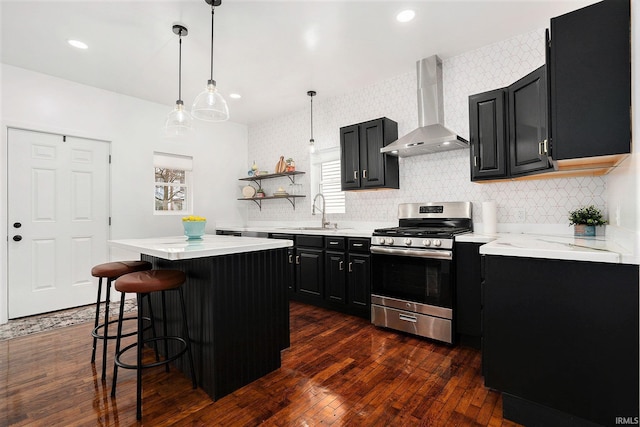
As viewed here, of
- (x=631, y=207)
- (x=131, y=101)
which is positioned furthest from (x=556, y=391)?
(x=131, y=101)

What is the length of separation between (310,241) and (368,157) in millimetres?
1280

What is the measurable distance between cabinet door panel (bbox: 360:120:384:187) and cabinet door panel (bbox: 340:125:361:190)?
0.07m

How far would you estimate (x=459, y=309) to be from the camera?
273 centimetres

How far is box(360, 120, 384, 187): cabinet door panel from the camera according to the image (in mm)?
3680

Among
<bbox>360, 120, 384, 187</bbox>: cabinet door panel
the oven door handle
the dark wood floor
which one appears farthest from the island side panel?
<bbox>360, 120, 384, 187</bbox>: cabinet door panel

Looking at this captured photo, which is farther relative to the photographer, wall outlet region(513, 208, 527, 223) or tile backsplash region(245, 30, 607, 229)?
wall outlet region(513, 208, 527, 223)

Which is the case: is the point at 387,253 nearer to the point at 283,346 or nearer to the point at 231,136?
the point at 283,346

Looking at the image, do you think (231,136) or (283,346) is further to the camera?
(231,136)

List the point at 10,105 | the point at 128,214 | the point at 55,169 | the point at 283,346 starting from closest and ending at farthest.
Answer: the point at 283,346, the point at 10,105, the point at 55,169, the point at 128,214

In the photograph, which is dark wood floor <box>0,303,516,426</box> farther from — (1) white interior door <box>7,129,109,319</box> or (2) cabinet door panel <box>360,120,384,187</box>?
(2) cabinet door panel <box>360,120,384,187</box>

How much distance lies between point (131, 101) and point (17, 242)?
2316 millimetres

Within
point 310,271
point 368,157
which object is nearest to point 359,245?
point 310,271

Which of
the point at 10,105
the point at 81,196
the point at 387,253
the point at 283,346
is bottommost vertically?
the point at 283,346

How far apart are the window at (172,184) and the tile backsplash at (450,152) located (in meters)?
1.69
